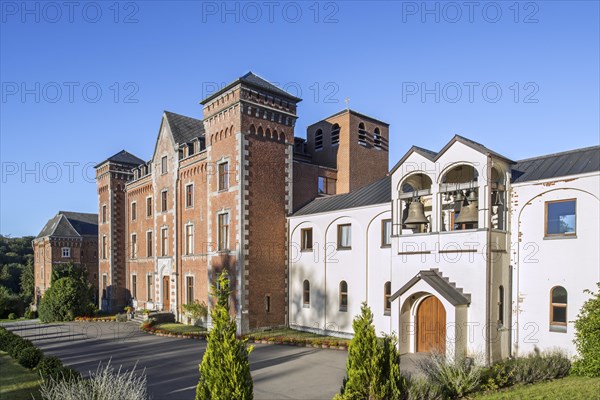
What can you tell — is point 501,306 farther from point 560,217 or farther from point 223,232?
point 223,232

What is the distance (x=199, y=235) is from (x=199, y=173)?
432 centimetres

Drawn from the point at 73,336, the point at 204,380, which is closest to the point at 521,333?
the point at 204,380

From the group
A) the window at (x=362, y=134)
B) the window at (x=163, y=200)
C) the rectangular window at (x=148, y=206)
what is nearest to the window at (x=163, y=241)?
the window at (x=163, y=200)

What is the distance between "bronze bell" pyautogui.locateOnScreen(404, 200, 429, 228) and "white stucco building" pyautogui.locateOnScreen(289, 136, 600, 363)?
0.14 ft

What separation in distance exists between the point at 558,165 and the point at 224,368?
14379mm

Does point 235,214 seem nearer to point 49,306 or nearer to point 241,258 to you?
point 241,258

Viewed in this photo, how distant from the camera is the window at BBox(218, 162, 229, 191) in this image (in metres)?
24.6

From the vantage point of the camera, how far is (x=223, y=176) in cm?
2498

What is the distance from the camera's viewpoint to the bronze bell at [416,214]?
16.2 m

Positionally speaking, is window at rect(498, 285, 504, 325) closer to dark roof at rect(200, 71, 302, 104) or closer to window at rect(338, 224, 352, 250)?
window at rect(338, 224, 352, 250)

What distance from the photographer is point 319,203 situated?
24.7 meters

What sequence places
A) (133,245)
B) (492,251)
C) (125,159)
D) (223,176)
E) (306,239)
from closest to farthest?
(492,251) < (306,239) < (223,176) < (133,245) < (125,159)

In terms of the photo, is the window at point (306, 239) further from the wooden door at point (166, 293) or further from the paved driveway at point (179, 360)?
the wooden door at point (166, 293)

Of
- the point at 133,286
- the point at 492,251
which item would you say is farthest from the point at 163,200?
the point at 492,251
